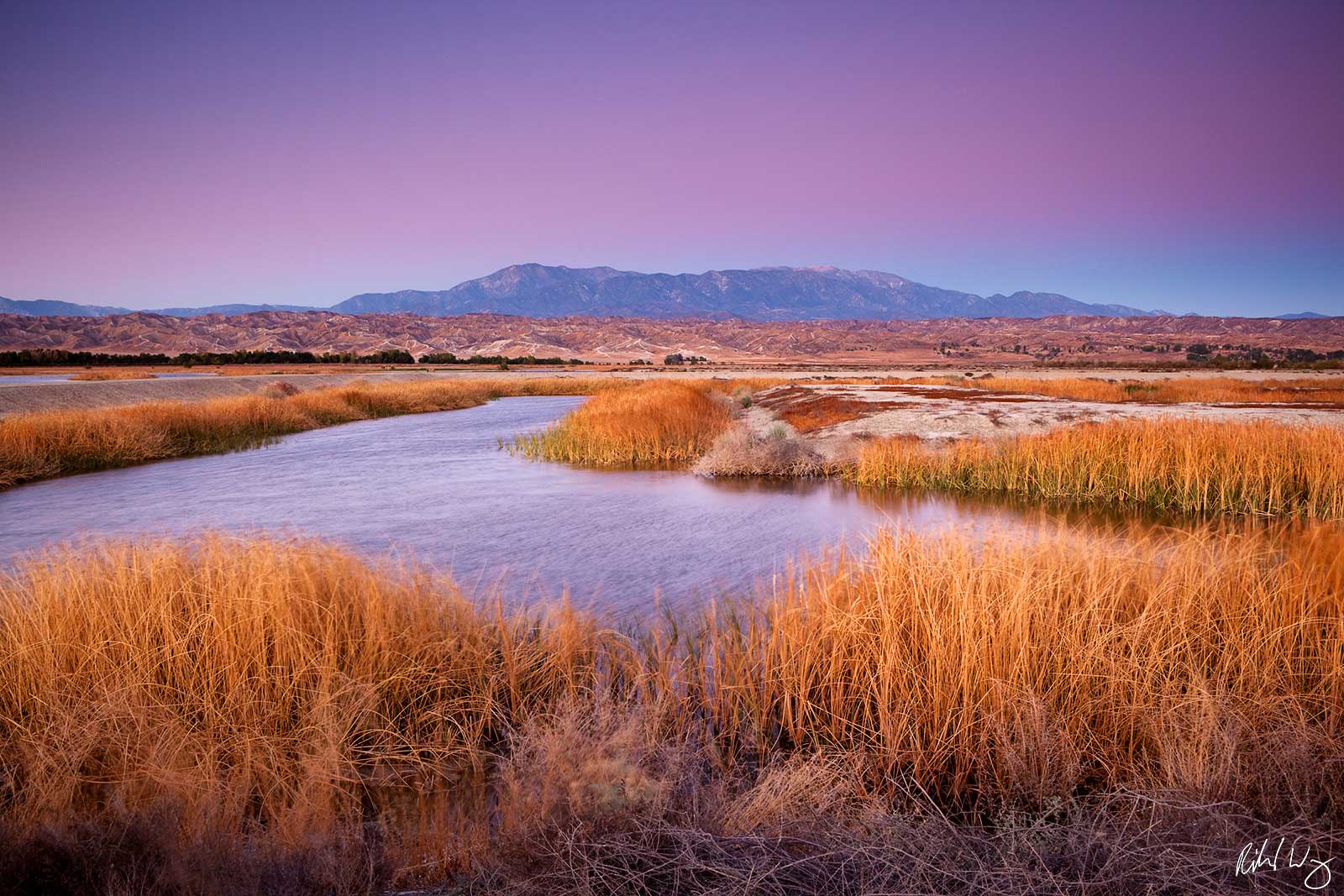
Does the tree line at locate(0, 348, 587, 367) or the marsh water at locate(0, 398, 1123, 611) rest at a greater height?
the tree line at locate(0, 348, 587, 367)

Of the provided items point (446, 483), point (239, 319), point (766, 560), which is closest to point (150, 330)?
point (239, 319)

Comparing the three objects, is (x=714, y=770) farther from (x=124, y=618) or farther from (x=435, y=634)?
(x=124, y=618)

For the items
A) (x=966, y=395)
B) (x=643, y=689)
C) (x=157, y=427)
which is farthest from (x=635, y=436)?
(x=966, y=395)

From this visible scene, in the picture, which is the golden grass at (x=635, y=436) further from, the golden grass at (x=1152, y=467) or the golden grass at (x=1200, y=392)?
the golden grass at (x=1200, y=392)

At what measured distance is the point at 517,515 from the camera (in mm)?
14586

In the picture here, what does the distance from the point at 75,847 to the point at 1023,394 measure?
35.2 m

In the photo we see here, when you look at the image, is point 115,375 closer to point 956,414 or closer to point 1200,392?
point 956,414

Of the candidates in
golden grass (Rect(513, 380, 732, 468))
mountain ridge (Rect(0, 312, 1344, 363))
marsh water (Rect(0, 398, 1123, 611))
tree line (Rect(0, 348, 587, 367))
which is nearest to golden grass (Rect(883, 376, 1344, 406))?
golden grass (Rect(513, 380, 732, 468))

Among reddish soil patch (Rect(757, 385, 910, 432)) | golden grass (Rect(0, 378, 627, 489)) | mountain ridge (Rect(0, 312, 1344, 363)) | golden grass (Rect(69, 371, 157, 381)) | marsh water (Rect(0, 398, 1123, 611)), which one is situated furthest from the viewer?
mountain ridge (Rect(0, 312, 1344, 363))

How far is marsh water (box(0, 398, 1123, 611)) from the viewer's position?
10.4 m

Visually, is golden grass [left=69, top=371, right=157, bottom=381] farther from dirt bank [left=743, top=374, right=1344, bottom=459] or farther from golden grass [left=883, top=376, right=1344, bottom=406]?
golden grass [left=883, top=376, right=1344, bottom=406]

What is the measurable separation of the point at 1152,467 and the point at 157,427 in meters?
27.1
